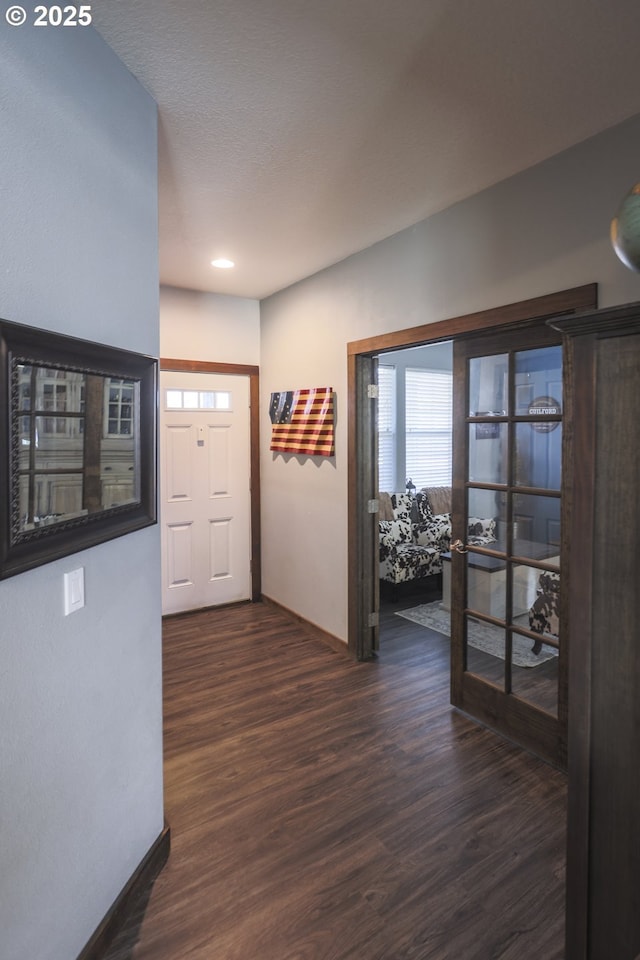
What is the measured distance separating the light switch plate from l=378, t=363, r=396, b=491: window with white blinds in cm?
465

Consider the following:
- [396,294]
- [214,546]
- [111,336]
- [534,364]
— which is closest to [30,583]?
[111,336]

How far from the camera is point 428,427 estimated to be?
6281 mm

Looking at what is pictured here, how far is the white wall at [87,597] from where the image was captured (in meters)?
1.17

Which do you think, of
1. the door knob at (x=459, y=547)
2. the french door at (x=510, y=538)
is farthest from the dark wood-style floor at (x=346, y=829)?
the door knob at (x=459, y=547)

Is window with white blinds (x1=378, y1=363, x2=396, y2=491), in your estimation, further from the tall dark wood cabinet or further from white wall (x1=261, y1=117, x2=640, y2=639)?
the tall dark wood cabinet

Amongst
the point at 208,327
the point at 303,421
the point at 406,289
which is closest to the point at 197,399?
the point at 208,327

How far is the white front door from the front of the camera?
429cm

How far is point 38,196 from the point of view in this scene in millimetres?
1227

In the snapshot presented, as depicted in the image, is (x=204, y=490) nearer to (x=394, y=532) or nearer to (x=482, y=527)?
(x=394, y=532)

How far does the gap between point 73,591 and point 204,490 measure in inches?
122

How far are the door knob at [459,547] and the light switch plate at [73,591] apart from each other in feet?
6.47

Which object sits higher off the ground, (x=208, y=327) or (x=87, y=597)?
(x=208, y=327)

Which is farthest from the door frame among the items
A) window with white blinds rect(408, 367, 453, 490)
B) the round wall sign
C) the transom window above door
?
the round wall sign

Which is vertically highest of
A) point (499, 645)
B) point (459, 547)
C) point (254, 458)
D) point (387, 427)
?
point (387, 427)
